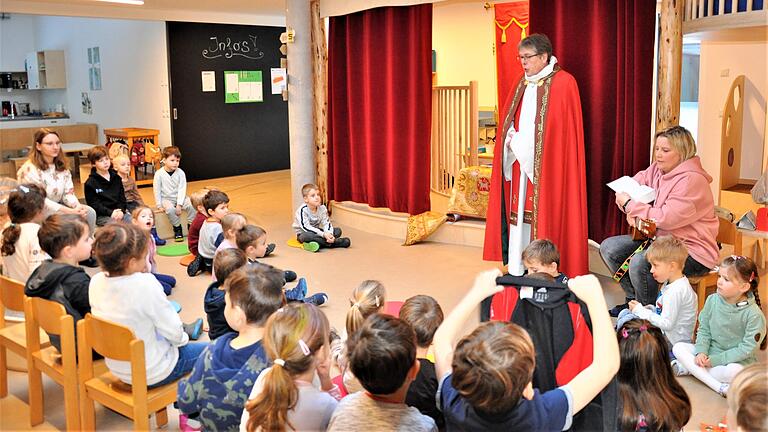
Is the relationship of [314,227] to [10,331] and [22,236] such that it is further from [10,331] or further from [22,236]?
[10,331]

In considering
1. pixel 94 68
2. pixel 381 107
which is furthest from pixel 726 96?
pixel 94 68

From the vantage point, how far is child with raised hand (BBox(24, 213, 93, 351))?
3219mm

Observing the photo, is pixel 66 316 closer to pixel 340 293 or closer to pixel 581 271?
pixel 340 293

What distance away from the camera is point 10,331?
3643 mm

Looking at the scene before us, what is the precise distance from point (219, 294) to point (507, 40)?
223 inches

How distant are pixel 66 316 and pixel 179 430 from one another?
76 cm

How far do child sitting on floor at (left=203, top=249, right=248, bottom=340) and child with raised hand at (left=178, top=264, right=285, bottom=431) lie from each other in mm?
769

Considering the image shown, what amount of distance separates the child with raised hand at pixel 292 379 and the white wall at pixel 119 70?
28.8ft

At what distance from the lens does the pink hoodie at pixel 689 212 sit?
4273mm

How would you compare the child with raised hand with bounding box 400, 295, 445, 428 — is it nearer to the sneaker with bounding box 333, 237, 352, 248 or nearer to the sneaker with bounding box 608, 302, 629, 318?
the sneaker with bounding box 608, 302, 629, 318

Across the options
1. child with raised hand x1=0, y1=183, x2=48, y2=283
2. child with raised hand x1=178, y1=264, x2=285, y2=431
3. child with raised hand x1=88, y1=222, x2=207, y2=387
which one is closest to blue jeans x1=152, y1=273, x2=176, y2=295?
child with raised hand x1=0, y1=183, x2=48, y2=283

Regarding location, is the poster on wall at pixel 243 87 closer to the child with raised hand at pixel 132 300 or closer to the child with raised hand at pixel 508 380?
the child with raised hand at pixel 132 300

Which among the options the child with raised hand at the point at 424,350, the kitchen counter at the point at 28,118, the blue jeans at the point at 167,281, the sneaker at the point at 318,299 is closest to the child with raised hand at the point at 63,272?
the child with raised hand at the point at 424,350

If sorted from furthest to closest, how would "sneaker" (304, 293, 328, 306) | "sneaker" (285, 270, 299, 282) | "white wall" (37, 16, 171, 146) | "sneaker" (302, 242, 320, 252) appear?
"white wall" (37, 16, 171, 146) < "sneaker" (302, 242, 320, 252) < "sneaker" (285, 270, 299, 282) < "sneaker" (304, 293, 328, 306)
